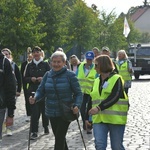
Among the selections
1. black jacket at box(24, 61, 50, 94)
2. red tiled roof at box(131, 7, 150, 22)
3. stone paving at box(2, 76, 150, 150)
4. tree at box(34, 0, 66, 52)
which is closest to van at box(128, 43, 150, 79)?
tree at box(34, 0, 66, 52)

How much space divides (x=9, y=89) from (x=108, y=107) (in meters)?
1.21

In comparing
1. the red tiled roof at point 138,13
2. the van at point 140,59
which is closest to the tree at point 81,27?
the van at point 140,59

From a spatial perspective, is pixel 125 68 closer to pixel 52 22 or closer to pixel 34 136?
pixel 34 136

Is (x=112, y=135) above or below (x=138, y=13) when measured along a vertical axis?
below

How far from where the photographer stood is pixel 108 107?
5.87 metres

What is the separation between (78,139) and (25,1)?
16.2 metres

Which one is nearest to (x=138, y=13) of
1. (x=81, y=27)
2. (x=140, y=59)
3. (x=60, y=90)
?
(x=81, y=27)

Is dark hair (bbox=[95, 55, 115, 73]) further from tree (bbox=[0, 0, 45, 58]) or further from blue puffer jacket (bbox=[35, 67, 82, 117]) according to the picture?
tree (bbox=[0, 0, 45, 58])

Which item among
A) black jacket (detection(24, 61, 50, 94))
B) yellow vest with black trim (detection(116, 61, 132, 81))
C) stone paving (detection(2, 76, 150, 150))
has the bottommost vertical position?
stone paving (detection(2, 76, 150, 150))

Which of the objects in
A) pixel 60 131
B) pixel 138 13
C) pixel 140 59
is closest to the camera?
pixel 60 131

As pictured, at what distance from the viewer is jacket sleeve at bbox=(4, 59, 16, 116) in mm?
5809

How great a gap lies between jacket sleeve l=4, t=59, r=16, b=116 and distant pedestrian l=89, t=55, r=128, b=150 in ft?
3.23

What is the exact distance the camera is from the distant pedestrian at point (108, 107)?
19.3 feet

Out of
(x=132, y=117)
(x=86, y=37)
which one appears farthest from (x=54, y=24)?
(x=132, y=117)
